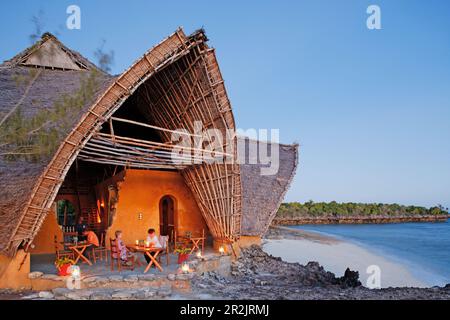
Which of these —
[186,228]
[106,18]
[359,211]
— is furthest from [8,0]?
[359,211]

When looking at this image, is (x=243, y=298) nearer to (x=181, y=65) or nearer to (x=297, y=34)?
(x=181, y=65)

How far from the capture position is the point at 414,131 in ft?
63.8

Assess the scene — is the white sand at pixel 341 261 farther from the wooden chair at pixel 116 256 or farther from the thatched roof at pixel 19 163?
the thatched roof at pixel 19 163

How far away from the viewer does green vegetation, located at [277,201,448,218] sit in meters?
54.2

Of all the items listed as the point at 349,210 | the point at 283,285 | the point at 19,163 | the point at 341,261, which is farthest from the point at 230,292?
the point at 349,210

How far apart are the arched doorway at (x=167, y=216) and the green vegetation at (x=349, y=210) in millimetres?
37969

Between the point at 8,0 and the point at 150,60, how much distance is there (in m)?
2.82

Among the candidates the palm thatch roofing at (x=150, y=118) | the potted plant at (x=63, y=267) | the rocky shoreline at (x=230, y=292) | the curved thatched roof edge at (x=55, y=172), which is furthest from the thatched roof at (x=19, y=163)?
the rocky shoreline at (x=230, y=292)

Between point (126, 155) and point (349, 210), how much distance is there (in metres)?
53.5

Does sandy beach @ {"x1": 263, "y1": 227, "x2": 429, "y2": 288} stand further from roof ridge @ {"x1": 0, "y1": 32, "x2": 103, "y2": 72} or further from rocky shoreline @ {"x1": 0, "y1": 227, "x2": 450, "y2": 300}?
roof ridge @ {"x1": 0, "y1": 32, "x2": 103, "y2": 72}

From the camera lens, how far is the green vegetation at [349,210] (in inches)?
2133

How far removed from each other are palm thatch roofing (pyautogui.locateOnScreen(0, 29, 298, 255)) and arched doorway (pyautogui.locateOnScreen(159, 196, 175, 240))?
1619mm

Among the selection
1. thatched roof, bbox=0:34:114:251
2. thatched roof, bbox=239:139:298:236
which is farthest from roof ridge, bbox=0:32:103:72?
thatched roof, bbox=239:139:298:236

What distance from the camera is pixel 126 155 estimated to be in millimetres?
9969
